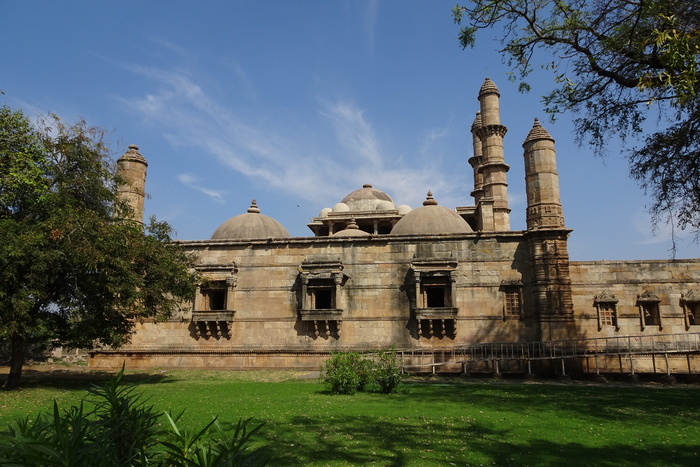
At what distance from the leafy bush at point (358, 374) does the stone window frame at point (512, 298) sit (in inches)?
277

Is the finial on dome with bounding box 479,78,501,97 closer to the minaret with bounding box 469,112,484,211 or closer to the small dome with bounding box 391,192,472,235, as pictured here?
the minaret with bounding box 469,112,484,211

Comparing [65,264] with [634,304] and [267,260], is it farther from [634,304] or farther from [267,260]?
[634,304]

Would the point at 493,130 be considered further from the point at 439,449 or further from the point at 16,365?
the point at 16,365

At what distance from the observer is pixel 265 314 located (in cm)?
1908

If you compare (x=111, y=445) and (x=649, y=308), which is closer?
(x=111, y=445)

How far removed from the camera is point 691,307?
1853 centimetres

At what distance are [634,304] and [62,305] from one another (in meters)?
19.9

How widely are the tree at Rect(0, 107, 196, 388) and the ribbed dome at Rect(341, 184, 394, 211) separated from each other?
1936cm

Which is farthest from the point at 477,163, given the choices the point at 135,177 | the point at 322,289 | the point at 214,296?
the point at 135,177

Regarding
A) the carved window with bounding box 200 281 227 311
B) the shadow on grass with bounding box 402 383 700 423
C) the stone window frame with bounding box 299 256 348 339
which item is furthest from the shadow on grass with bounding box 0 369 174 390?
the shadow on grass with bounding box 402 383 700 423

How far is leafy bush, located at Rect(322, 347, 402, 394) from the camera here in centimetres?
1200

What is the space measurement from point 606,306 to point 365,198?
1846 centimetres

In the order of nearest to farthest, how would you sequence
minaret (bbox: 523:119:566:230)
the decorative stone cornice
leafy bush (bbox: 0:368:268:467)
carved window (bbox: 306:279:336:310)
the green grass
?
leafy bush (bbox: 0:368:268:467) → the green grass → minaret (bbox: 523:119:566:230) → carved window (bbox: 306:279:336:310) → the decorative stone cornice

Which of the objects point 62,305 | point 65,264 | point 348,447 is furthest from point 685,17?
point 62,305
